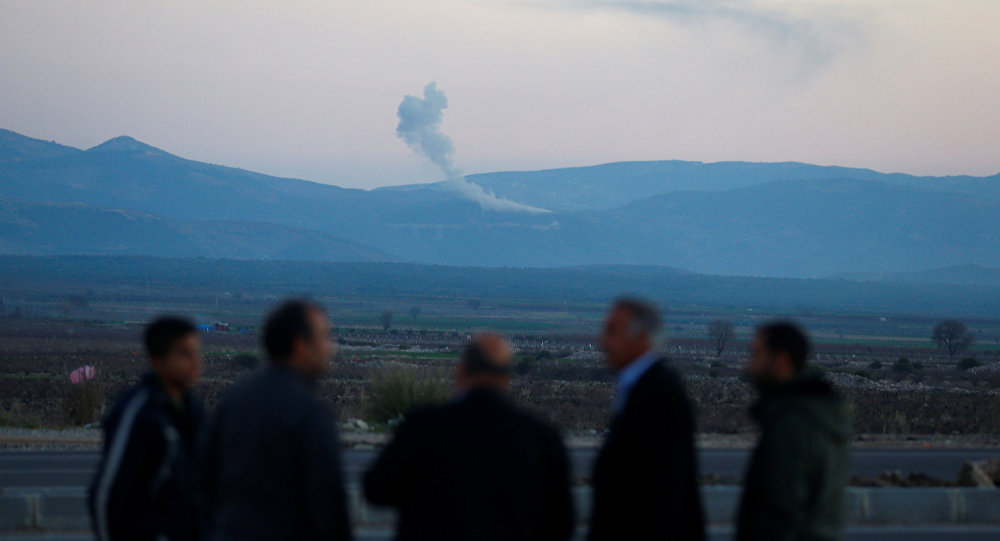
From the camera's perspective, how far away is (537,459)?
4273 millimetres

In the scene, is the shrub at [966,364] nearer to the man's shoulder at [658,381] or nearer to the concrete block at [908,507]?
the concrete block at [908,507]

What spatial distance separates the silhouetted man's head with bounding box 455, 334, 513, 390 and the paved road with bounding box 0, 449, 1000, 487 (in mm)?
8463

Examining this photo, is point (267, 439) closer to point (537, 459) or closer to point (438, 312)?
point (537, 459)

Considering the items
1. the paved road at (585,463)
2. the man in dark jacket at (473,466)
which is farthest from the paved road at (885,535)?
the man in dark jacket at (473,466)

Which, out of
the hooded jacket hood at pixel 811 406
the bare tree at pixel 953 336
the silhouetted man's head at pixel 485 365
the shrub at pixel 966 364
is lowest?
the shrub at pixel 966 364

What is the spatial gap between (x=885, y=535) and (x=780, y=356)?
5.96 metres

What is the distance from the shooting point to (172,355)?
497 cm

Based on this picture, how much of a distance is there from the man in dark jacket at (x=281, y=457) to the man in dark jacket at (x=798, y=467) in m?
1.66

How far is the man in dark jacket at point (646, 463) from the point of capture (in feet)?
14.8

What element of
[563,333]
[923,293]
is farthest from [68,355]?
[923,293]

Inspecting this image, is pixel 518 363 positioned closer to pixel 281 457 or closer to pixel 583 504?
pixel 583 504

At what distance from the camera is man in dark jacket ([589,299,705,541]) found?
4.52 meters

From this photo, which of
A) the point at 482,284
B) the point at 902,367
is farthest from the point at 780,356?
the point at 482,284

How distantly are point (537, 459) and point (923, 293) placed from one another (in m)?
190
